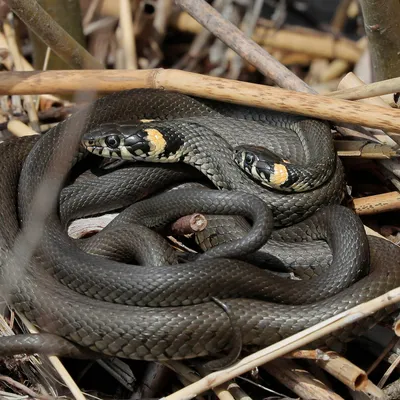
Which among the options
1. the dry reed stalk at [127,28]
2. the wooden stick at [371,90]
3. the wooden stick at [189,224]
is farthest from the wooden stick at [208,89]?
the dry reed stalk at [127,28]

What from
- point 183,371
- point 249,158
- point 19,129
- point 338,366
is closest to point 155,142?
point 249,158

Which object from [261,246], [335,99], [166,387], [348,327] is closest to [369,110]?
[335,99]

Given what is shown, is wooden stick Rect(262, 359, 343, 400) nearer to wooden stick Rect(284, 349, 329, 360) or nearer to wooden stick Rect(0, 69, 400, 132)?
wooden stick Rect(284, 349, 329, 360)

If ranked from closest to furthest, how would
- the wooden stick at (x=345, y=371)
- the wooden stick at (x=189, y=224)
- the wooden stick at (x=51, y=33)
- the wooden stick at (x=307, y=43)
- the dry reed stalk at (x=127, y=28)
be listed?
the wooden stick at (x=345, y=371) → the wooden stick at (x=189, y=224) → the wooden stick at (x=51, y=33) → the dry reed stalk at (x=127, y=28) → the wooden stick at (x=307, y=43)

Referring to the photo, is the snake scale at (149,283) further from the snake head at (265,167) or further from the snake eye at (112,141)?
the snake eye at (112,141)

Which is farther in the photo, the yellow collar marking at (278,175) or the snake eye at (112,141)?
the snake eye at (112,141)

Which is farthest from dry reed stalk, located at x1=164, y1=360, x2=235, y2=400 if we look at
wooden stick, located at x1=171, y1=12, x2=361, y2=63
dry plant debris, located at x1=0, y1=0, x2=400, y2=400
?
wooden stick, located at x1=171, y1=12, x2=361, y2=63
